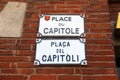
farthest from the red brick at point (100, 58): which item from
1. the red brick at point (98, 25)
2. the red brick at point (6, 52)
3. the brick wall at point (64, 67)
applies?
the red brick at point (6, 52)

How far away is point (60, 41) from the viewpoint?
119 inches

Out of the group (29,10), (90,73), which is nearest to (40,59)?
(90,73)

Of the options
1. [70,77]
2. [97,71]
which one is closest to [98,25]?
[97,71]

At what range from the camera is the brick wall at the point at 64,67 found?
280 centimetres

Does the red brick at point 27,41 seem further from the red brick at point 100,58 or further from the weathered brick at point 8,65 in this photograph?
the red brick at point 100,58

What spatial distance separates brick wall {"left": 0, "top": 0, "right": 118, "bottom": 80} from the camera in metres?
2.80

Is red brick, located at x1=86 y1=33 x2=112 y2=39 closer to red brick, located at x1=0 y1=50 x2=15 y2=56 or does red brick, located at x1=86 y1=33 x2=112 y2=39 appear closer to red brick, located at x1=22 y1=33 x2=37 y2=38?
red brick, located at x1=22 y1=33 x2=37 y2=38

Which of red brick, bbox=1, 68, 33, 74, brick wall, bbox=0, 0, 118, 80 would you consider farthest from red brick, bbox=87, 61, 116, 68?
red brick, bbox=1, 68, 33, 74

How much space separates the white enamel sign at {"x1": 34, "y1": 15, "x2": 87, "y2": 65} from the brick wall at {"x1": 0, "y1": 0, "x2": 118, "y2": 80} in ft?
0.20

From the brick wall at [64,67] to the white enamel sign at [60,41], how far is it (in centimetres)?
6

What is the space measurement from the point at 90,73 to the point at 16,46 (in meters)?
0.81

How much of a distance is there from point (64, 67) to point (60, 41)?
309 mm

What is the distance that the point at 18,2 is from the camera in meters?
3.49

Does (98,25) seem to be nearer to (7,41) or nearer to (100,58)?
(100,58)
